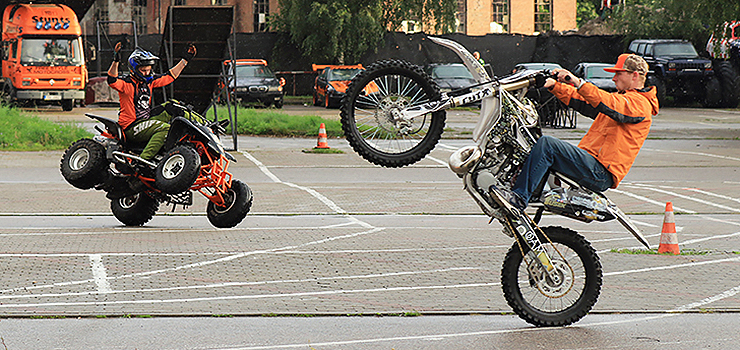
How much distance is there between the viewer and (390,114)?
290 inches

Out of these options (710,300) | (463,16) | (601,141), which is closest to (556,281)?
(601,141)

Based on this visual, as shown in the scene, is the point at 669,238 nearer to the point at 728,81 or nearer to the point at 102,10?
the point at 728,81

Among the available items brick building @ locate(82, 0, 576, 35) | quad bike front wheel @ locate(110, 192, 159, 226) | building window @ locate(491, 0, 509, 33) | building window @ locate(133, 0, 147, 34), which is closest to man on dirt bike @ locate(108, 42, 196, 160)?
quad bike front wheel @ locate(110, 192, 159, 226)

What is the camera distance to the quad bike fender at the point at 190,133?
11.7m

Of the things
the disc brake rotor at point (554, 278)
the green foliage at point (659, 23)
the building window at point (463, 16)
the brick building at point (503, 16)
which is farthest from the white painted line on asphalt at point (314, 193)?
the building window at point (463, 16)

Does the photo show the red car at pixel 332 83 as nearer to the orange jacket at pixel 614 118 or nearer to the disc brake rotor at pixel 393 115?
the disc brake rotor at pixel 393 115

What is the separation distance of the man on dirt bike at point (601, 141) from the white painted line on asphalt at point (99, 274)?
3615mm

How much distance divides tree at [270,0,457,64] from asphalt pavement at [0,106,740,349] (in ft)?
82.0

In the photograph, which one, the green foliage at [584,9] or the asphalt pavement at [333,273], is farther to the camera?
the green foliage at [584,9]

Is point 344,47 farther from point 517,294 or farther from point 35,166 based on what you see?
point 517,294

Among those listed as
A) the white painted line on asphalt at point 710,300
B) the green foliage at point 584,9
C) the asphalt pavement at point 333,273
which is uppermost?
the green foliage at point 584,9

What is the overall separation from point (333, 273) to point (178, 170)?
2.88 m

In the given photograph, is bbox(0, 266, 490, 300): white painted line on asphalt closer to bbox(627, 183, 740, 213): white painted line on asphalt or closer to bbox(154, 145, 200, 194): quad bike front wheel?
bbox(154, 145, 200, 194): quad bike front wheel

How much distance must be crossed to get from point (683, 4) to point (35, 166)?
21.4m
